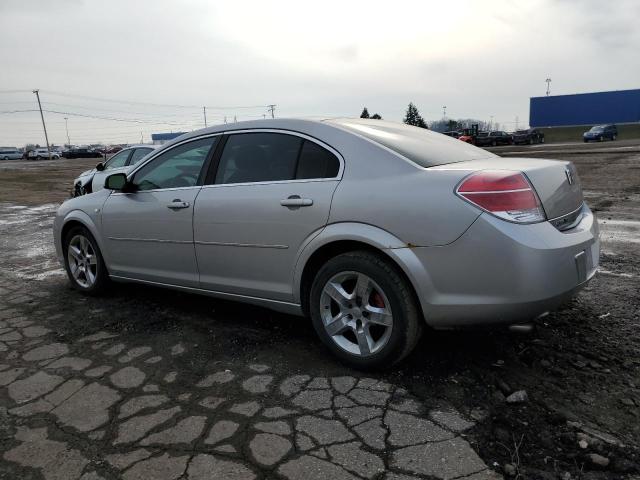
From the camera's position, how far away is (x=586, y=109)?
71.9 meters

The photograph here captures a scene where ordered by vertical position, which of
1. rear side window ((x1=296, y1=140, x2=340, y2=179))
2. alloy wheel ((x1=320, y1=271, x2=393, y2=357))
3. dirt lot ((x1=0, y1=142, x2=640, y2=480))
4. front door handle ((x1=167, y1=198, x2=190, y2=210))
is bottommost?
dirt lot ((x1=0, y1=142, x2=640, y2=480))

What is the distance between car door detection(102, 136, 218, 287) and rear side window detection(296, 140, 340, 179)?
0.94m

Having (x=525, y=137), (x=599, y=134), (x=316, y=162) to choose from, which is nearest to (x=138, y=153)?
(x=316, y=162)

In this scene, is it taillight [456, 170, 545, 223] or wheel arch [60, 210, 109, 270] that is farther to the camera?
wheel arch [60, 210, 109, 270]

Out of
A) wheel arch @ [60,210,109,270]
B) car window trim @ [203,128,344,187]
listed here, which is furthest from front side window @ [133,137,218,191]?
wheel arch @ [60,210,109,270]

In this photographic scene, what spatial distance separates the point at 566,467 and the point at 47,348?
3.47 meters

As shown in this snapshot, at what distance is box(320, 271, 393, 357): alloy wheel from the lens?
3045 millimetres

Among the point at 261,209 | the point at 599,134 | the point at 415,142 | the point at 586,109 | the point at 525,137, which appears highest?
the point at 586,109

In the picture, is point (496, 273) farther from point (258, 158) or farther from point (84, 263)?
point (84, 263)

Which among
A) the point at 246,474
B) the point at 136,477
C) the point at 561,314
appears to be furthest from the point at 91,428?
the point at 561,314

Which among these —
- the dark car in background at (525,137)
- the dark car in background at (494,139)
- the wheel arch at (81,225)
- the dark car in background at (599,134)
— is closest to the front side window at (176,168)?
the wheel arch at (81,225)

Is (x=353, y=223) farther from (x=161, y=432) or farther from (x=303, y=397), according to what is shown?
(x=161, y=432)

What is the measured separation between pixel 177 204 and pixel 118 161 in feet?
31.3

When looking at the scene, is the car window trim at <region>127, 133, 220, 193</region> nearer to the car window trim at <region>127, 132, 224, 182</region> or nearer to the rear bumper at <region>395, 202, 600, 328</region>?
the car window trim at <region>127, 132, 224, 182</region>
